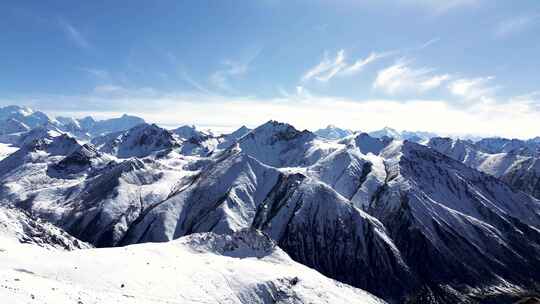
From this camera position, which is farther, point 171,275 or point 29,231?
point 29,231

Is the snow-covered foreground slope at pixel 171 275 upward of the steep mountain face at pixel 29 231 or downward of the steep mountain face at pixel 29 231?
upward

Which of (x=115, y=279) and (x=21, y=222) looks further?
(x=21, y=222)

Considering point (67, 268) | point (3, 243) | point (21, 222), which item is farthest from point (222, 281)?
point (21, 222)

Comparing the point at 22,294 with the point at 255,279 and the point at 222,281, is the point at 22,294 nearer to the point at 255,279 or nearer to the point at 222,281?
the point at 222,281

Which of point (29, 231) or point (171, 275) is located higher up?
point (171, 275)

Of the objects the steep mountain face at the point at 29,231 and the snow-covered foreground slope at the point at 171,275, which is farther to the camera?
the steep mountain face at the point at 29,231
